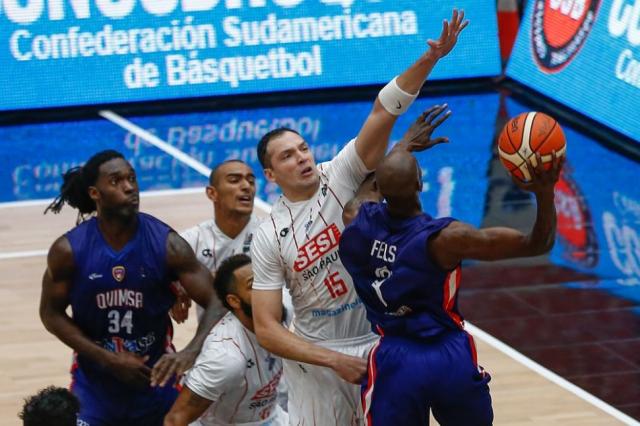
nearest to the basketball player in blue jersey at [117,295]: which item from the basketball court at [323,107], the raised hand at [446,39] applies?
the raised hand at [446,39]

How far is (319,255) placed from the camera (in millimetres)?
6105

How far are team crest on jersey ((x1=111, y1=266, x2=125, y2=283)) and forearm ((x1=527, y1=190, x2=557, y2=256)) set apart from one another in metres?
2.26

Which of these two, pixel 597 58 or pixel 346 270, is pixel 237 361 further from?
pixel 597 58

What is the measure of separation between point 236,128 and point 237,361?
31.9 feet

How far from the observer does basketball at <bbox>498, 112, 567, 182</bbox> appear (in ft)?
16.9

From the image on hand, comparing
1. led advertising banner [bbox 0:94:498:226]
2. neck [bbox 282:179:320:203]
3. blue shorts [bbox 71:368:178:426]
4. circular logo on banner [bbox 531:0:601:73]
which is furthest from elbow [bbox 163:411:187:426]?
circular logo on banner [bbox 531:0:601:73]

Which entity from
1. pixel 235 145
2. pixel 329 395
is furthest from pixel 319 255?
pixel 235 145

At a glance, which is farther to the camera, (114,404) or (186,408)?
(114,404)

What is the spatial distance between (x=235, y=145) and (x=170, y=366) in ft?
29.4

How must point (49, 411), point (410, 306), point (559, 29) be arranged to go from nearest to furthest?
point (49, 411) < point (410, 306) < point (559, 29)

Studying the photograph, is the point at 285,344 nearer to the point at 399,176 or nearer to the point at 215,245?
the point at 399,176

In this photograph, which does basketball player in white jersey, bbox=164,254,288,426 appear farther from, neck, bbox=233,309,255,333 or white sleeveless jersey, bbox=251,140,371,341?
white sleeveless jersey, bbox=251,140,371,341

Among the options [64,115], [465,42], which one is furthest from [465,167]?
[64,115]

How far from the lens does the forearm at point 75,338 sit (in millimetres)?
6355
